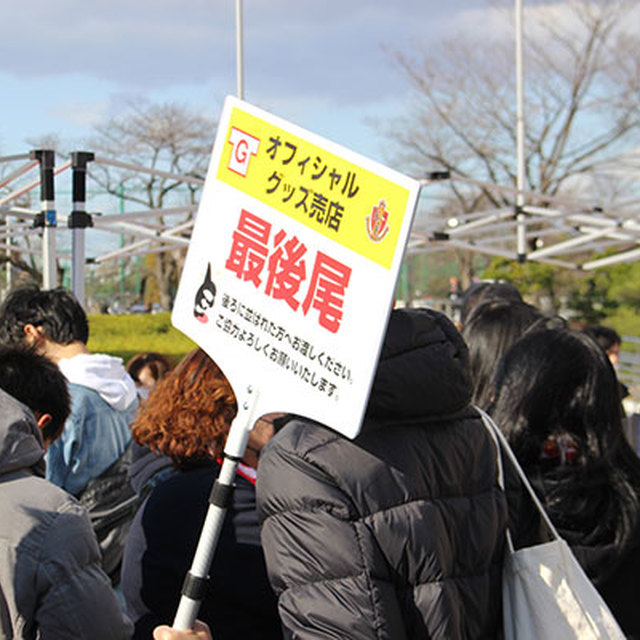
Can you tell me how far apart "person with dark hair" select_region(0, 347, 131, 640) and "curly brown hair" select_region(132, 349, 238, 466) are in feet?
1.34

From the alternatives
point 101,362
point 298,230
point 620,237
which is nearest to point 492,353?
point 101,362

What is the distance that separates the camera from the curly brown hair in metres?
2.52

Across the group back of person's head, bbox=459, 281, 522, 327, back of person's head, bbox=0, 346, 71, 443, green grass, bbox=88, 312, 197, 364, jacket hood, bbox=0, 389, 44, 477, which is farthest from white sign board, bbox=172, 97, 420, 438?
green grass, bbox=88, 312, 197, 364

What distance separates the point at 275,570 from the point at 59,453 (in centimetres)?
202

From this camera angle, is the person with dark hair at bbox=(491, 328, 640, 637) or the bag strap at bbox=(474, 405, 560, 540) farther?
the person with dark hair at bbox=(491, 328, 640, 637)

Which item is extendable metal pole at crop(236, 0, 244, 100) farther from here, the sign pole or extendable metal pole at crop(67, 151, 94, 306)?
the sign pole

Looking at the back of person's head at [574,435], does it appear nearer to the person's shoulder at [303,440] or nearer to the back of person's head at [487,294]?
the person's shoulder at [303,440]

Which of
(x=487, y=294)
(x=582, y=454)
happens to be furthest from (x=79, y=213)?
(x=582, y=454)

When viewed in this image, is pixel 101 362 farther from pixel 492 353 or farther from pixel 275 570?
pixel 275 570

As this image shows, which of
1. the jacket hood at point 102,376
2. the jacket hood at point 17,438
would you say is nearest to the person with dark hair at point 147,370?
the jacket hood at point 102,376

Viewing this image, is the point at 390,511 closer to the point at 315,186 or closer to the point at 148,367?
the point at 315,186

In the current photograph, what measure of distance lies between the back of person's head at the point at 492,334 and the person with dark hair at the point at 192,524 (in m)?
1.31

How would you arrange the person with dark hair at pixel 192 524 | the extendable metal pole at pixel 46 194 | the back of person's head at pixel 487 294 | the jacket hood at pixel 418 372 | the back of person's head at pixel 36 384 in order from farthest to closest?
the extendable metal pole at pixel 46 194
the back of person's head at pixel 487 294
the back of person's head at pixel 36 384
the person with dark hair at pixel 192 524
the jacket hood at pixel 418 372

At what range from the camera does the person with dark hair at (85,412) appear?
3.64 m
